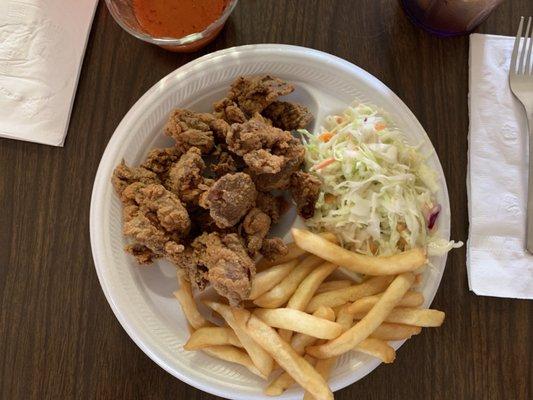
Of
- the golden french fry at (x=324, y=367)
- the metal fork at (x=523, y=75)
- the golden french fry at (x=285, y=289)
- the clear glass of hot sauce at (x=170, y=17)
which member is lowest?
the golden french fry at (x=324, y=367)

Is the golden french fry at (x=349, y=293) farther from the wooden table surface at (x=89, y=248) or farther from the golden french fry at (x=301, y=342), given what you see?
the wooden table surface at (x=89, y=248)

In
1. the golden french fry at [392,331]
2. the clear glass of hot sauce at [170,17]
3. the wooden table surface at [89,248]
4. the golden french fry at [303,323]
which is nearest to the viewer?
the golden french fry at [303,323]

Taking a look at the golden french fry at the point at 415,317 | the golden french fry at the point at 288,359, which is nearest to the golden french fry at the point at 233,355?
the golden french fry at the point at 288,359

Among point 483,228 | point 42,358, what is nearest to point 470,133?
point 483,228

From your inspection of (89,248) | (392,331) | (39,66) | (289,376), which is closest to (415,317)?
(392,331)

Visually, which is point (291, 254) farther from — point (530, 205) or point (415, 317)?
point (530, 205)
